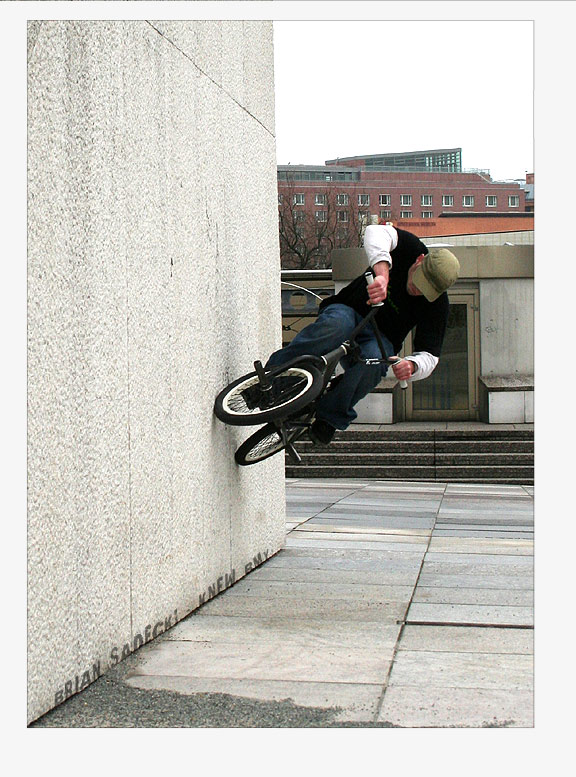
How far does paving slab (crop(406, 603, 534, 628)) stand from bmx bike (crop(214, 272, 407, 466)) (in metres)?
1.28

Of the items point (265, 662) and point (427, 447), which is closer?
point (265, 662)

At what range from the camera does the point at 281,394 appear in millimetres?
5750

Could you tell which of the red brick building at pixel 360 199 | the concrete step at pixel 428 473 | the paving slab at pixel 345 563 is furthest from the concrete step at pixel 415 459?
the red brick building at pixel 360 199

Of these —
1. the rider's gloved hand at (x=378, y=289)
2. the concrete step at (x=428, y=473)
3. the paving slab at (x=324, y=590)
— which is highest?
the rider's gloved hand at (x=378, y=289)

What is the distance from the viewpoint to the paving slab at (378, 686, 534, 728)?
11.2ft

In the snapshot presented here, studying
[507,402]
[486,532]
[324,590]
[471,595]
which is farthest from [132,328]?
[507,402]

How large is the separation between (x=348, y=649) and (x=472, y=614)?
1.02 meters

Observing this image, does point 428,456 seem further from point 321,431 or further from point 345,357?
point 345,357

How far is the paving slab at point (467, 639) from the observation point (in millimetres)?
4484

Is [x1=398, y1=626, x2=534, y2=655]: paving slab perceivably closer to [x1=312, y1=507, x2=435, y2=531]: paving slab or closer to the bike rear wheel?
the bike rear wheel

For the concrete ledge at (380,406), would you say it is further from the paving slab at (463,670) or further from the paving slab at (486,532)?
the paving slab at (463,670)

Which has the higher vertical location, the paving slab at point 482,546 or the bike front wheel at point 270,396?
the bike front wheel at point 270,396

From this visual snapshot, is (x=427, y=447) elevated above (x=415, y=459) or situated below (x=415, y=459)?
above

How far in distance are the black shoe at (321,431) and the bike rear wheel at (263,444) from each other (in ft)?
0.23
